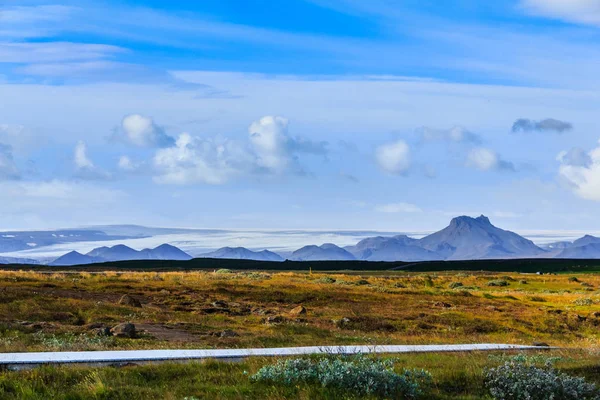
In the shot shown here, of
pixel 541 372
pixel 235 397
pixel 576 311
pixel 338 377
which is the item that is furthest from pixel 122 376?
pixel 576 311

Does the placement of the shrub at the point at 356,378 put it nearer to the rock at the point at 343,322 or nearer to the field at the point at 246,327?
the field at the point at 246,327

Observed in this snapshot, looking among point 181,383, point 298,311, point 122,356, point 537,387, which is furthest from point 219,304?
point 537,387

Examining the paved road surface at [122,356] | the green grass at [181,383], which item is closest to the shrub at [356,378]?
the green grass at [181,383]

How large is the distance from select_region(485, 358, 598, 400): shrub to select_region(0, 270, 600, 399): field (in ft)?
1.47

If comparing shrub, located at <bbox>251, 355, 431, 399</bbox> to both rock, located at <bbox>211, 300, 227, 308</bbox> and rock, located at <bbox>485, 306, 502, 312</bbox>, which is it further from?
rock, located at <bbox>485, 306, 502, 312</bbox>

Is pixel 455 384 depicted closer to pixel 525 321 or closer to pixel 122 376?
pixel 122 376

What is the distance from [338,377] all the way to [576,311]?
4403 cm

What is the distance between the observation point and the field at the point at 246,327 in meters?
13.2

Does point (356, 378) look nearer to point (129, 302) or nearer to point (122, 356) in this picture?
point (122, 356)

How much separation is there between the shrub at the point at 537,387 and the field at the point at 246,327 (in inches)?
17.6

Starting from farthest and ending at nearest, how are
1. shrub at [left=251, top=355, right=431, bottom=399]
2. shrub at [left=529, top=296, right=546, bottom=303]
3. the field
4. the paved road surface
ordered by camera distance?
shrub at [left=529, top=296, right=546, bottom=303], the paved road surface, the field, shrub at [left=251, top=355, right=431, bottom=399]

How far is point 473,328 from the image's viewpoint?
38.4m

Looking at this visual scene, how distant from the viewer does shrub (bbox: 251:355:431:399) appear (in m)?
12.9

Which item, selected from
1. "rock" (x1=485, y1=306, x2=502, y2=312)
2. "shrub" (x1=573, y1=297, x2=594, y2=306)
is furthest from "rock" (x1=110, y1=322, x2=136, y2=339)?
"shrub" (x1=573, y1=297, x2=594, y2=306)
